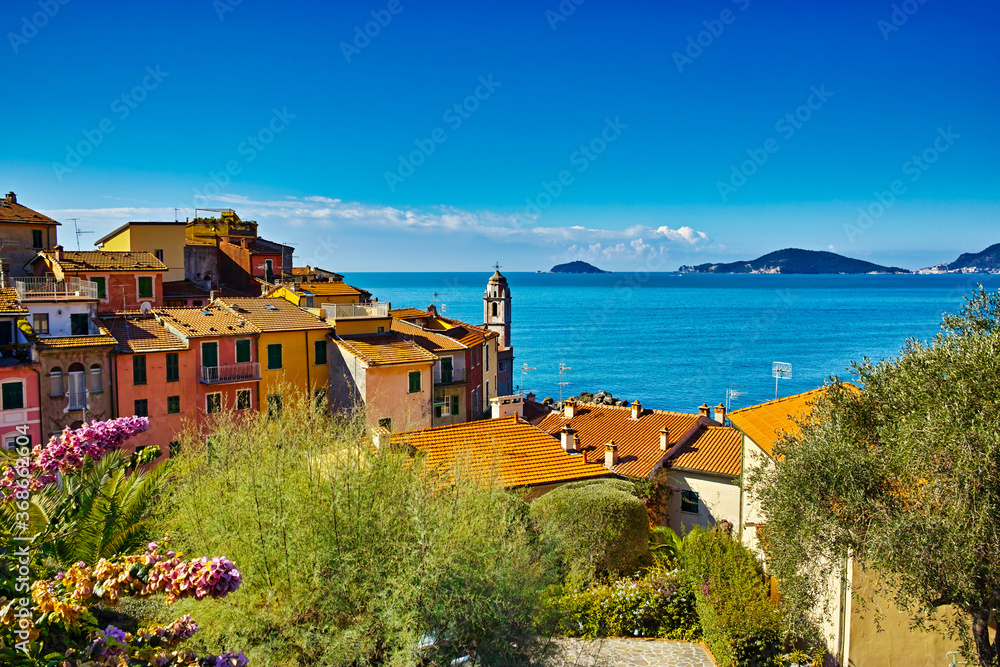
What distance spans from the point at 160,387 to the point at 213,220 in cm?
3480

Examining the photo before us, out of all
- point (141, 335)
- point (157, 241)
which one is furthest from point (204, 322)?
point (157, 241)

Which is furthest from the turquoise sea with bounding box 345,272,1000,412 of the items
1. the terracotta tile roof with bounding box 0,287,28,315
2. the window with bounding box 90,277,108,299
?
the terracotta tile roof with bounding box 0,287,28,315

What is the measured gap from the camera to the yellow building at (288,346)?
31.7 meters

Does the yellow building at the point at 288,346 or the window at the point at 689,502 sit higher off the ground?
the yellow building at the point at 288,346

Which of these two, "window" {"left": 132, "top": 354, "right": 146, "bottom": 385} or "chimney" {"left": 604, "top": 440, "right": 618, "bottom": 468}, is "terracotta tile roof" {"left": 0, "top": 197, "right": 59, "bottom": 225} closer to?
"window" {"left": 132, "top": 354, "right": 146, "bottom": 385}

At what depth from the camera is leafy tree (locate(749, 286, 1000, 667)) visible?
9.52m

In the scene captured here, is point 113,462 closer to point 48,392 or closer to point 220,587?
point 220,587

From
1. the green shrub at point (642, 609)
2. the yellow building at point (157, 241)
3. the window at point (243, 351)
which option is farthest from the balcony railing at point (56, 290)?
the green shrub at point (642, 609)

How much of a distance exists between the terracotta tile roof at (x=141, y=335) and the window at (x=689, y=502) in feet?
65.3

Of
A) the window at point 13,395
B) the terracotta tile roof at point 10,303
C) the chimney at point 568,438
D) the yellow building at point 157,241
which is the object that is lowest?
the chimney at point 568,438

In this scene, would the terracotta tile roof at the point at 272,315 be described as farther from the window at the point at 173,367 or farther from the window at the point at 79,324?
the window at the point at 79,324

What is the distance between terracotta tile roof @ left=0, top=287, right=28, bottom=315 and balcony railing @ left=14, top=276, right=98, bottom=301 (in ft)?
2.74

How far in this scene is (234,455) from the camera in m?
11.0

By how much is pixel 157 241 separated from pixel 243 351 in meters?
20.7
